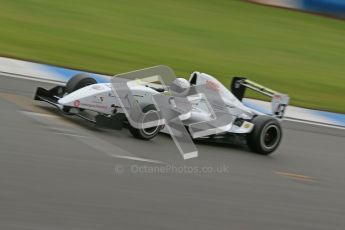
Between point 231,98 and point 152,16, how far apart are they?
9.24 m

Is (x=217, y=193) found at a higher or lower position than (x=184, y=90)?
lower

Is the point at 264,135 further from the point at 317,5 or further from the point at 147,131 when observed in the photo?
the point at 317,5

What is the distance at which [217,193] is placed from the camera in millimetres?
6438

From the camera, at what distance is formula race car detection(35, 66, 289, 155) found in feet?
24.6

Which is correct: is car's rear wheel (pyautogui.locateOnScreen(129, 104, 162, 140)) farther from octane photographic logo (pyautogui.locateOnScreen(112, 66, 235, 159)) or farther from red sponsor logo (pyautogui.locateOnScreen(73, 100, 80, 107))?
red sponsor logo (pyautogui.locateOnScreen(73, 100, 80, 107))

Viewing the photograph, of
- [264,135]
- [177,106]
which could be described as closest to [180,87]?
[177,106]

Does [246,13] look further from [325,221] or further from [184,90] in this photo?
[325,221]

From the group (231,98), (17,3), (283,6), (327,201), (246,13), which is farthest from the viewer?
(283,6)

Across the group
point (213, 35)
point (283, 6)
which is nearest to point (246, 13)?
point (283, 6)

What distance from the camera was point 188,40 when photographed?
51.5 ft

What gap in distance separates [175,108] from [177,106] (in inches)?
2.0

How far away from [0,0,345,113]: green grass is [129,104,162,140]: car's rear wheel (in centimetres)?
425

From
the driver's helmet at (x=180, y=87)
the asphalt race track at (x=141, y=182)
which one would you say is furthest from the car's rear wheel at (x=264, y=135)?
the driver's helmet at (x=180, y=87)

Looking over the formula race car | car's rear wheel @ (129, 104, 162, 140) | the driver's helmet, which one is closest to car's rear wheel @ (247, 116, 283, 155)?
the formula race car
